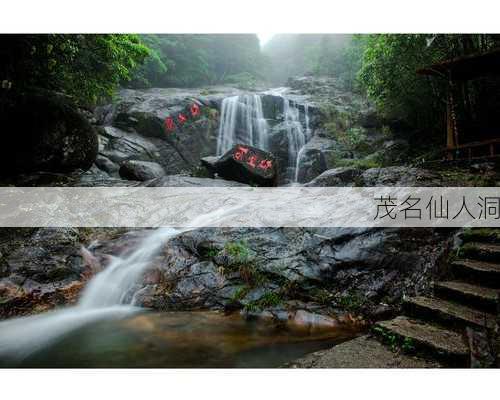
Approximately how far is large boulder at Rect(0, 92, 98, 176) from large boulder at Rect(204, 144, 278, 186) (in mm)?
4683

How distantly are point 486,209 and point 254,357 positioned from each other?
12.5 ft

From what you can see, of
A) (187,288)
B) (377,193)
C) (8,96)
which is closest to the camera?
(187,288)

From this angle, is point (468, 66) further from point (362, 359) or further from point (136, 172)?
point (136, 172)

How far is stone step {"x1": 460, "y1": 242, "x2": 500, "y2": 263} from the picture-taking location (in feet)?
13.1

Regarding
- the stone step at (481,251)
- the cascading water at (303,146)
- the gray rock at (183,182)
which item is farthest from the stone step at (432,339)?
the cascading water at (303,146)

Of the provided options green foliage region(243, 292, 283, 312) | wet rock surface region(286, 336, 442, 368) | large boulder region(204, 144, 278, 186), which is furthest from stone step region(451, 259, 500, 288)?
large boulder region(204, 144, 278, 186)

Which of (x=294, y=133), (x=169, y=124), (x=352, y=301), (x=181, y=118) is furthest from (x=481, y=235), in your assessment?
(x=181, y=118)

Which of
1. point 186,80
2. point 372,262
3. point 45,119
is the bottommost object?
point 372,262

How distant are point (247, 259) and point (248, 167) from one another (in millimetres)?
6654

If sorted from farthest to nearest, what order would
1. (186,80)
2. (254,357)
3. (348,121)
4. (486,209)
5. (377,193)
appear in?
(186,80), (348,121), (377,193), (486,209), (254,357)

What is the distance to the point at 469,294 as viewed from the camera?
3.58 metres

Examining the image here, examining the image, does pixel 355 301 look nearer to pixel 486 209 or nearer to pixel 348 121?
pixel 486 209

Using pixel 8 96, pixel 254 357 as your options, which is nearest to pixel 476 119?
pixel 254 357

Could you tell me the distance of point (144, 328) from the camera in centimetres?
452
